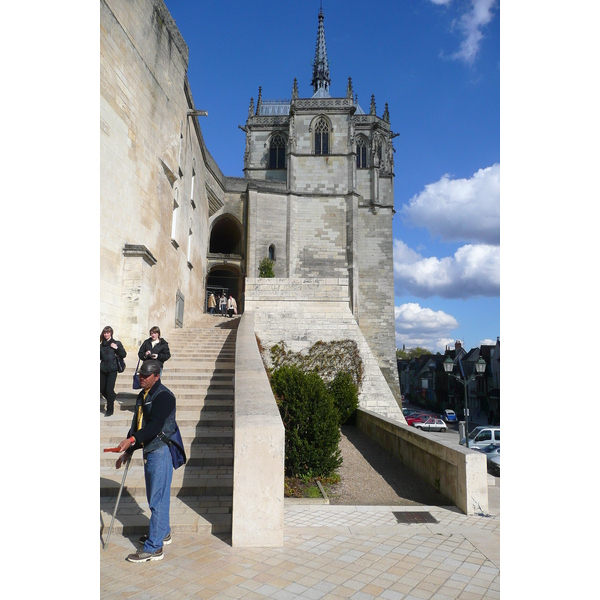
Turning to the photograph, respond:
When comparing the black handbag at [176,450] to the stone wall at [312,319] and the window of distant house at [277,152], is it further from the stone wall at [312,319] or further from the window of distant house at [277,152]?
the window of distant house at [277,152]

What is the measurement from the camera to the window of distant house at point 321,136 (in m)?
34.3

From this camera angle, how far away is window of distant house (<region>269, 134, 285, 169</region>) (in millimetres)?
39281

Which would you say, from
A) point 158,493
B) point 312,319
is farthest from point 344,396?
point 158,493

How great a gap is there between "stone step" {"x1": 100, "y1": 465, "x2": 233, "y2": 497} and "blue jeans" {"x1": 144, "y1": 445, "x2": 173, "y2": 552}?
4.03 ft

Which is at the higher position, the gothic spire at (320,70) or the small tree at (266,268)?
the gothic spire at (320,70)

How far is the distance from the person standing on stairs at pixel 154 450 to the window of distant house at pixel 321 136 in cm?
3250

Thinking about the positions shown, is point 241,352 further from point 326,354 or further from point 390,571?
point 326,354

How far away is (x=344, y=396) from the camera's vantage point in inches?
527

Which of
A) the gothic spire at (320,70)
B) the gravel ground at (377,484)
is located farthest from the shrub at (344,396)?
the gothic spire at (320,70)

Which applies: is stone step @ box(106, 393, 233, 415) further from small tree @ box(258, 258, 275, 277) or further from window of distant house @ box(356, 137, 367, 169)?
window of distant house @ box(356, 137, 367, 169)

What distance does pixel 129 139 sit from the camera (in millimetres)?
11359

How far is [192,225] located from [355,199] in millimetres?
15825

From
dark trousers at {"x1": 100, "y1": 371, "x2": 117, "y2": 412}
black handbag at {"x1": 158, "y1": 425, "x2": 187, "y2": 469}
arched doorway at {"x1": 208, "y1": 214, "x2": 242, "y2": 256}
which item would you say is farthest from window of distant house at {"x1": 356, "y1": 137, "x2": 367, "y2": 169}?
black handbag at {"x1": 158, "y1": 425, "x2": 187, "y2": 469}
